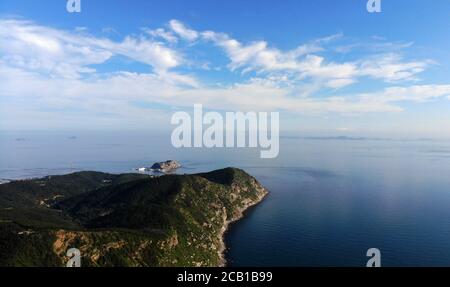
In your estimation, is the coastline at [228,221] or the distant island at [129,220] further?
the coastline at [228,221]

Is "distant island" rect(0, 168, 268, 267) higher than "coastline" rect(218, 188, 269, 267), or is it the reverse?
"distant island" rect(0, 168, 268, 267)

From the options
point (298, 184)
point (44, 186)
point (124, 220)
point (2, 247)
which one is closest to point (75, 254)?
point (2, 247)

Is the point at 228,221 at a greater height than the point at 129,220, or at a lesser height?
lesser

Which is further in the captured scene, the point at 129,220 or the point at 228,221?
the point at 228,221

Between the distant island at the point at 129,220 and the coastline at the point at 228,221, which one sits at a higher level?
the distant island at the point at 129,220
